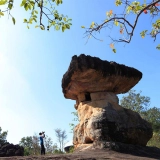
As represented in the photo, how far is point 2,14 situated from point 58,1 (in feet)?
5.58

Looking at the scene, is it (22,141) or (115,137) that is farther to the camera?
(22,141)

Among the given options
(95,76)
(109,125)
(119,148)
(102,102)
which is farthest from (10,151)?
(119,148)

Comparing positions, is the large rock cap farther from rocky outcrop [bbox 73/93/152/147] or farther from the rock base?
the rock base

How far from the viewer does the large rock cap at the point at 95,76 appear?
11147 mm

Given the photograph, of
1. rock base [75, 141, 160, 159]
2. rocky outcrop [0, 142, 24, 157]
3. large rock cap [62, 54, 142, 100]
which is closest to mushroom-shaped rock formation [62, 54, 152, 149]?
large rock cap [62, 54, 142, 100]

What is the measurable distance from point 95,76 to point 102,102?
1308 mm

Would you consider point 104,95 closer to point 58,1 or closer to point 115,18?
point 115,18

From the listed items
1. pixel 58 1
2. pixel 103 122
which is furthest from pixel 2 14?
pixel 103 122

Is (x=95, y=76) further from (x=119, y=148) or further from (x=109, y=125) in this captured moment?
(x=119, y=148)

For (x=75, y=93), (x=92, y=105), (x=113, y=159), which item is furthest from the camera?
(x=75, y=93)

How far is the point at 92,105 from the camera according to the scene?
11.7 metres

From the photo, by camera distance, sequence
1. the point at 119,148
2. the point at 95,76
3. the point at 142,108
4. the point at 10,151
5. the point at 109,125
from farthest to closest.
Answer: the point at 142,108
the point at 10,151
the point at 95,76
the point at 109,125
the point at 119,148

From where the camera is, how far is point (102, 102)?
1164 cm

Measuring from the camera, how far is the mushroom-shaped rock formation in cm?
1053
